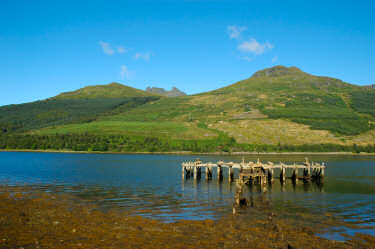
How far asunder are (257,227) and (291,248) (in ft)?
13.7

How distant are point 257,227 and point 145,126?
153344mm

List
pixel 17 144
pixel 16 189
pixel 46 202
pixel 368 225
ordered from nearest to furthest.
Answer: pixel 368 225 < pixel 46 202 < pixel 16 189 < pixel 17 144

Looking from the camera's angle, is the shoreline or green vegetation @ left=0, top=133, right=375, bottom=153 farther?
green vegetation @ left=0, top=133, right=375, bottom=153

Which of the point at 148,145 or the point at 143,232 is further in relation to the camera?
the point at 148,145

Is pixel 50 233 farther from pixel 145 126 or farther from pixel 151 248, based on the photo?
pixel 145 126

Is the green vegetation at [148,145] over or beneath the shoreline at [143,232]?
over

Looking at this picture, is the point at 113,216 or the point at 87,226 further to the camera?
the point at 113,216

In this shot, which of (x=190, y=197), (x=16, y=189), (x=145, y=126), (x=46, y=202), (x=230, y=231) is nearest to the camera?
(x=230, y=231)

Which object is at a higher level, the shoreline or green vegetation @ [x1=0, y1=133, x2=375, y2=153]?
green vegetation @ [x1=0, y1=133, x2=375, y2=153]

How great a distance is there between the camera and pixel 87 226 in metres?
19.2

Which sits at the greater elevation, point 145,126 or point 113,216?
point 145,126

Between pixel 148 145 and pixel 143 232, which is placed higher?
pixel 148 145

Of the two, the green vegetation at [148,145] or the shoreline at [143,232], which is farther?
the green vegetation at [148,145]

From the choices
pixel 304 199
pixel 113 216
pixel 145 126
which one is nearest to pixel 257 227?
pixel 113 216
